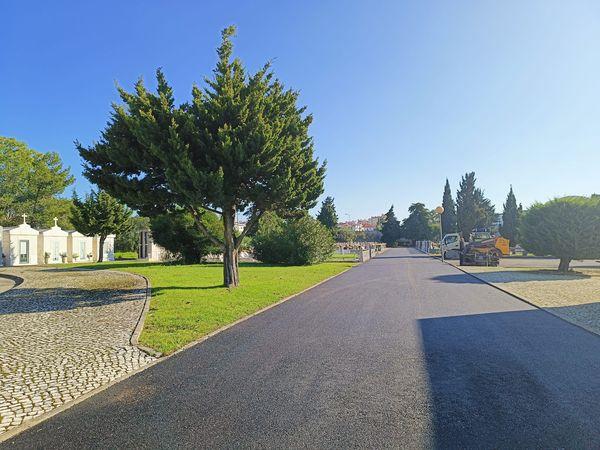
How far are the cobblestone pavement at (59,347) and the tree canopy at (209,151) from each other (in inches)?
137

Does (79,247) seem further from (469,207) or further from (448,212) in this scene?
(448,212)

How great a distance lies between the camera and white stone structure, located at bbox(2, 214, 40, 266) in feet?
98.5

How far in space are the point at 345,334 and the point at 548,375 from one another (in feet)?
10.4

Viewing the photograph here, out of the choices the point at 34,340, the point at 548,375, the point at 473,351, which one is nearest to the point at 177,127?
the point at 34,340

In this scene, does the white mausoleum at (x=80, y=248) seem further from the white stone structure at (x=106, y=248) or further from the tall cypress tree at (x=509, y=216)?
the tall cypress tree at (x=509, y=216)

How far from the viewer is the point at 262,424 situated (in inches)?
142

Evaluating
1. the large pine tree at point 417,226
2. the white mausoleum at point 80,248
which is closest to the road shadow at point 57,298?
the white mausoleum at point 80,248

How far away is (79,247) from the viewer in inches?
1403

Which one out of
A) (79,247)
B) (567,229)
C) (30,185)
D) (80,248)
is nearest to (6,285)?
(79,247)

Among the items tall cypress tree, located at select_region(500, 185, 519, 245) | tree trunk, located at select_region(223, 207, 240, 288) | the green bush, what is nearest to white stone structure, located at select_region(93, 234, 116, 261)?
the green bush

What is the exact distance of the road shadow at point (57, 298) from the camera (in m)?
10.5

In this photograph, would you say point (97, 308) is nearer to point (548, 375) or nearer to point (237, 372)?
point (237, 372)

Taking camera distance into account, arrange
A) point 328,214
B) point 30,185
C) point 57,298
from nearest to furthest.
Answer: point 57,298, point 30,185, point 328,214

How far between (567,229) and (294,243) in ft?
56.4
